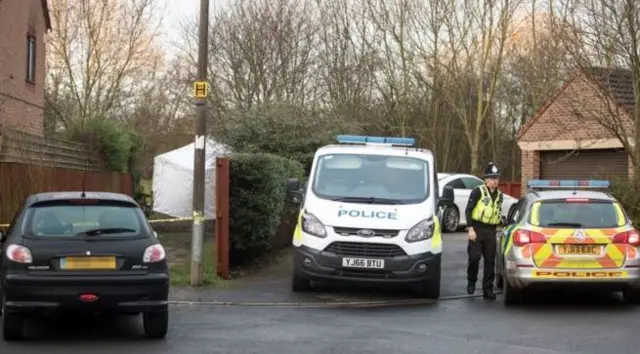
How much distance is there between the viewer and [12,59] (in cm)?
2202

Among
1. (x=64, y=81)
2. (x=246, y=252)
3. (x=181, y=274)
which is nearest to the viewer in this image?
(x=181, y=274)

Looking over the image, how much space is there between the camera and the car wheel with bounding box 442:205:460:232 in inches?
841

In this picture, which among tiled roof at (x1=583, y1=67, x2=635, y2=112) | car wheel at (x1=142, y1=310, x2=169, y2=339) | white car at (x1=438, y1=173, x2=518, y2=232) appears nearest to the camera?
car wheel at (x1=142, y1=310, x2=169, y2=339)

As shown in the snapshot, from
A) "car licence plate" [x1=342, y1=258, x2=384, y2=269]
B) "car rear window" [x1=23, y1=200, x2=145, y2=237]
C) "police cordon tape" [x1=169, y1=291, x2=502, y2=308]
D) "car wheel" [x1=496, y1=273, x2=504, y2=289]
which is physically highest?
"car rear window" [x1=23, y1=200, x2=145, y2=237]

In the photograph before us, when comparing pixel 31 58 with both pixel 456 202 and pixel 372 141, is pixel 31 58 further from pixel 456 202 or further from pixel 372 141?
pixel 372 141

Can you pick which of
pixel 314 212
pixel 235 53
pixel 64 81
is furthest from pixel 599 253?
pixel 64 81

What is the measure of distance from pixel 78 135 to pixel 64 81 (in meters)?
14.1

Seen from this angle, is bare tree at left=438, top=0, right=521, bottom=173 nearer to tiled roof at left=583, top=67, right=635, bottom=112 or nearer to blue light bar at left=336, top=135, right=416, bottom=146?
tiled roof at left=583, top=67, right=635, bottom=112

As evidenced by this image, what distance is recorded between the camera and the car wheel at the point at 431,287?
11203mm

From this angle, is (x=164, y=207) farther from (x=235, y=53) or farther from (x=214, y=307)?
(x=214, y=307)

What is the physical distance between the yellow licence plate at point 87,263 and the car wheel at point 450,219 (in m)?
14.4

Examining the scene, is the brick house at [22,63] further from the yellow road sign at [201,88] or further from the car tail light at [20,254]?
the car tail light at [20,254]

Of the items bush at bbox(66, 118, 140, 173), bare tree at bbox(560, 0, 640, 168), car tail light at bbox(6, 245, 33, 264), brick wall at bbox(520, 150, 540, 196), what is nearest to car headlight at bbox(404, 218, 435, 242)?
car tail light at bbox(6, 245, 33, 264)

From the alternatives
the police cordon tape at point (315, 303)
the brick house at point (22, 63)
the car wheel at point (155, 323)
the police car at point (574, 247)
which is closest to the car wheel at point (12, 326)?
the car wheel at point (155, 323)
